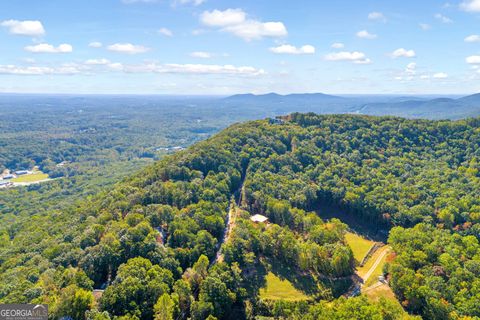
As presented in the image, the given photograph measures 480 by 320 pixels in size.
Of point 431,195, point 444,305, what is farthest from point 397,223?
point 444,305

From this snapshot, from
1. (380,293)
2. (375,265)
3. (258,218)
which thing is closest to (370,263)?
(375,265)

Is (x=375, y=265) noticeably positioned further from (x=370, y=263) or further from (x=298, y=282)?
(x=298, y=282)

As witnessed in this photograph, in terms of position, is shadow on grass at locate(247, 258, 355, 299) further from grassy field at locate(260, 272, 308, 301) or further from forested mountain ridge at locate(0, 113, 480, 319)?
grassy field at locate(260, 272, 308, 301)

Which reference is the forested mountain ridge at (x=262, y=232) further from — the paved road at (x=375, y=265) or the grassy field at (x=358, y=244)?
the grassy field at (x=358, y=244)

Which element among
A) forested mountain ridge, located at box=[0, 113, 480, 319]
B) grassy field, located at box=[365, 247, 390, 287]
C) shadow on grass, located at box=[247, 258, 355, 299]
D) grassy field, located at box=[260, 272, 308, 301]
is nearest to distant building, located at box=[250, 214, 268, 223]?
forested mountain ridge, located at box=[0, 113, 480, 319]

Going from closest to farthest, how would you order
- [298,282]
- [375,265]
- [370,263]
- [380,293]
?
[380,293]
[298,282]
[375,265]
[370,263]

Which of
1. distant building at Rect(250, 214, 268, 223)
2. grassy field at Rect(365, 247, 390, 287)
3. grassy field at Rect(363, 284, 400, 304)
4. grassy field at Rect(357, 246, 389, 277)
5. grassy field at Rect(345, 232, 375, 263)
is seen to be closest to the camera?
grassy field at Rect(363, 284, 400, 304)
